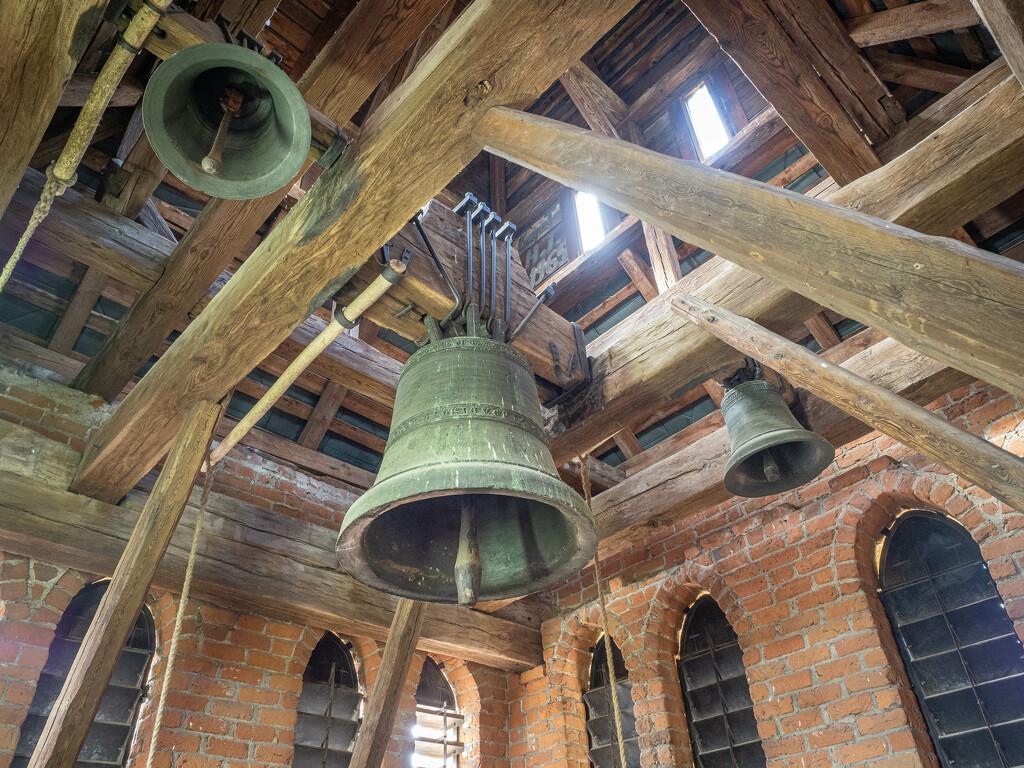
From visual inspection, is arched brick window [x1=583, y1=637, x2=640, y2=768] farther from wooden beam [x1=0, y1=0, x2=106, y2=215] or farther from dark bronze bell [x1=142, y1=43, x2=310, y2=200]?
wooden beam [x1=0, y1=0, x2=106, y2=215]

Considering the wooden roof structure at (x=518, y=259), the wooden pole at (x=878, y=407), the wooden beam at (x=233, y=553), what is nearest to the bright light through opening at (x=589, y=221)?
the wooden roof structure at (x=518, y=259)

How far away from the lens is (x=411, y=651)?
116 inches

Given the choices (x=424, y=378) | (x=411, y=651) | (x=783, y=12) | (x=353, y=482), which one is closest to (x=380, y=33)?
(x=424, y=378)

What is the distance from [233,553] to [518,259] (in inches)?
77.9

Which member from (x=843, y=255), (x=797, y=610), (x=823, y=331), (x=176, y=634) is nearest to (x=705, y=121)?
(x=823, y=331)

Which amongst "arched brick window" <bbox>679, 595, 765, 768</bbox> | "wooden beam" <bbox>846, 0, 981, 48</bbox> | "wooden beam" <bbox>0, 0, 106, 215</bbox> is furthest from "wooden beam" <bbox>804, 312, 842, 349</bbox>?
"wooden beam" <bbox>0, 0, 106, 215</bbox>

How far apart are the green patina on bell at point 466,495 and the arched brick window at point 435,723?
8.27ft

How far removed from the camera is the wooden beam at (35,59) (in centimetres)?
161

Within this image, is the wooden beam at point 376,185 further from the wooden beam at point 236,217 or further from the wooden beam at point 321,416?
the wooden beam at point 321,416

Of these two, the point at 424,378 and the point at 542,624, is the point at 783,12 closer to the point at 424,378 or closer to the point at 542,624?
the point at 424,378

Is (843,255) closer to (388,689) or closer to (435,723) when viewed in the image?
(388,689)

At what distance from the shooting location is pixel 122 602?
89.9 inches

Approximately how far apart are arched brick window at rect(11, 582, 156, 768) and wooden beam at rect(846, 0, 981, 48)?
13.3 ft

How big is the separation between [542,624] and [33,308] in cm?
351
